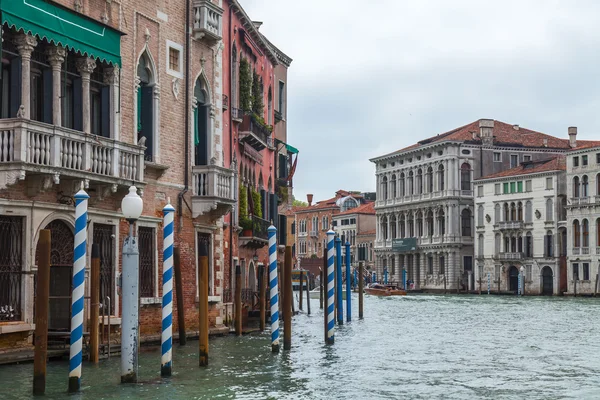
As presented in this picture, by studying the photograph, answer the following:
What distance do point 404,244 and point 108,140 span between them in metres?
59.9

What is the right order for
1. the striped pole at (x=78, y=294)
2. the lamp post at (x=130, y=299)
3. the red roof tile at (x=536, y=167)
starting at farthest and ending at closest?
the red roof tile at (x=536, y=167)
the lamp post at (x=130, y=299)
the striped pole at (x=78, y=294)

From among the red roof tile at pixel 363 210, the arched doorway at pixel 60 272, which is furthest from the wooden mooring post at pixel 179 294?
the red roof tile at pixel 363 210

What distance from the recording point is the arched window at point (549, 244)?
6112cm

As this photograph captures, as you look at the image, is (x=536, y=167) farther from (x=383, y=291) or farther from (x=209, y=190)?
(x=209, y=190)

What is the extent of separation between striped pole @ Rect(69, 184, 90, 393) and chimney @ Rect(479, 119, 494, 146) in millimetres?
59177

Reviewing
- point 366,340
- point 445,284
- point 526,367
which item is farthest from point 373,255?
point 526,367

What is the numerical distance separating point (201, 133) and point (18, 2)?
6.28 meters

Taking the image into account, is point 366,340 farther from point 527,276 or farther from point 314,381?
point 527,276

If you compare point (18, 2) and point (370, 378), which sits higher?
point (18, 2)

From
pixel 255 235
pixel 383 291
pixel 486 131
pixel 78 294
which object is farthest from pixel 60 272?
pixel 486 131

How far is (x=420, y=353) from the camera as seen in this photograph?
717 inches

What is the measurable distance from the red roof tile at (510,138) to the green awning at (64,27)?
53.6 m

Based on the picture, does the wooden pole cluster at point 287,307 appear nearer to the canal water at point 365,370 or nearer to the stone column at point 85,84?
the canal water at point 365,370

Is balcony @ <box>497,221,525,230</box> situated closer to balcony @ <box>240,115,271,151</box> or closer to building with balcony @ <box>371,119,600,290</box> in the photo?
building with balcony @ <box>371,119,600,290</box>
